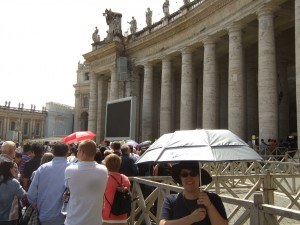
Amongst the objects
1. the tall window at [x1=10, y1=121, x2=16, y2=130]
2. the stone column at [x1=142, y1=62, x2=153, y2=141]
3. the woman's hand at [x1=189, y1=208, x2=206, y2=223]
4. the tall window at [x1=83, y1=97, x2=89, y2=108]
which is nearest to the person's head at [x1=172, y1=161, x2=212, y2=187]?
the woman's hand at [x1=189, y1=208, x2=206, y2=223]

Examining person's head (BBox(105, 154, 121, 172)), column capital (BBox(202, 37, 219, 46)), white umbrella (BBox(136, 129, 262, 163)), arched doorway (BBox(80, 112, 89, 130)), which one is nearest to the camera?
white umbrella (BBox(136, 129, 262, 163))

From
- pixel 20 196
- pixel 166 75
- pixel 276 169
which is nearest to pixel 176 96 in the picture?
pixel 166 75

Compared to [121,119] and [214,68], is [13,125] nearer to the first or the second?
[121,119]

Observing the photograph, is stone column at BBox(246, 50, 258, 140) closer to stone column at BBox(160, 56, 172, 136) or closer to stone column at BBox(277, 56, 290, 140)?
stone column at BBox(277, 56, 290, 140)

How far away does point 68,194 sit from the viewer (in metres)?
5.51

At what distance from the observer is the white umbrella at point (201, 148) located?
15.0ft

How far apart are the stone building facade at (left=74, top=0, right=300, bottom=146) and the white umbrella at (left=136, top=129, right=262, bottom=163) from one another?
13866mm

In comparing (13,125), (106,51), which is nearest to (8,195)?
(106,51)

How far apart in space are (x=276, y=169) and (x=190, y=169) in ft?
38.7

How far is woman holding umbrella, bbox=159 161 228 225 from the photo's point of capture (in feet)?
11.2

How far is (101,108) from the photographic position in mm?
39000

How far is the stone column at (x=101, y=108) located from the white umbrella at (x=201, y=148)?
33034 millimetres

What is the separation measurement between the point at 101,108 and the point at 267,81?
2235 centimetres

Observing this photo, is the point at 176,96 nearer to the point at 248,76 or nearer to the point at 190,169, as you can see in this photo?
the point at 248,76
